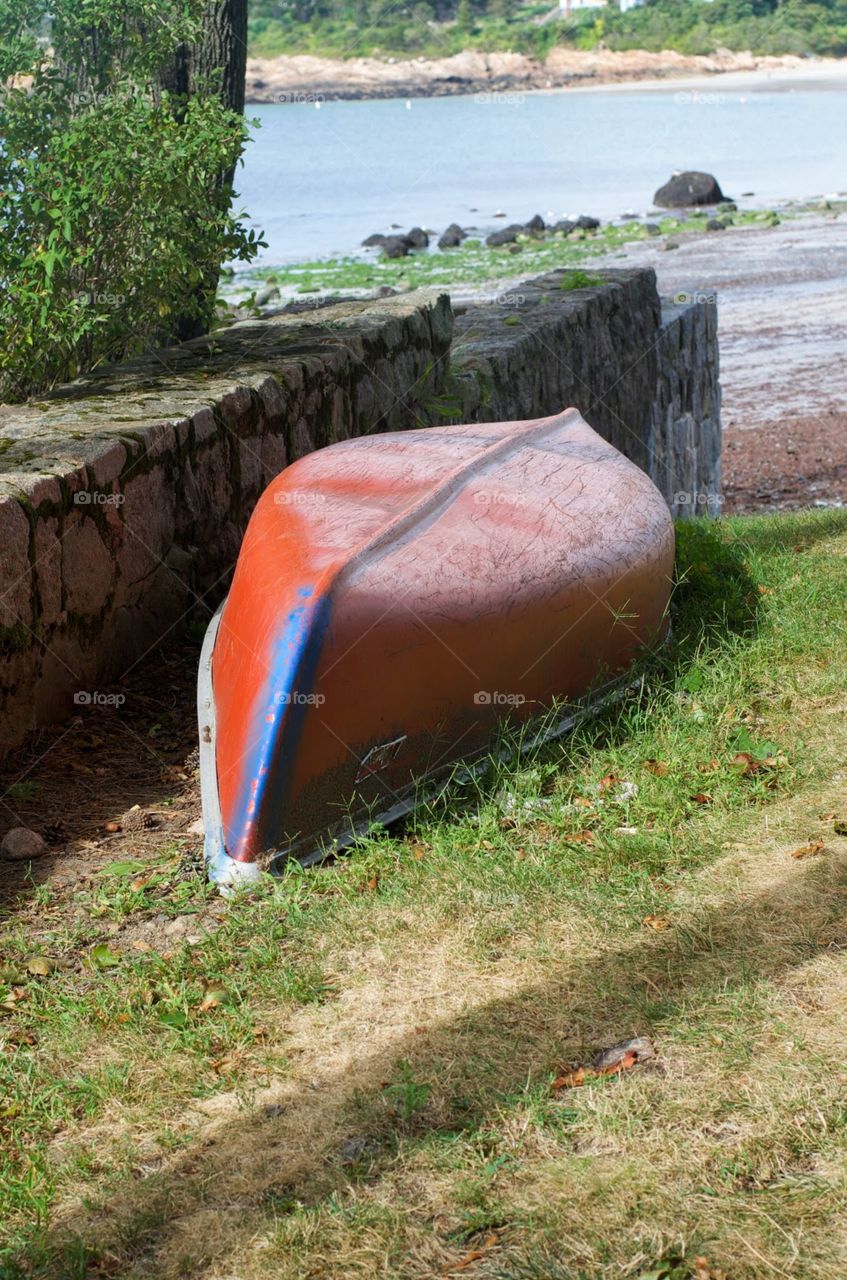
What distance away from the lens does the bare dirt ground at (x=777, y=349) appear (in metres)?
12.6

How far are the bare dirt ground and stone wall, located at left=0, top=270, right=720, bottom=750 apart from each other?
529cm

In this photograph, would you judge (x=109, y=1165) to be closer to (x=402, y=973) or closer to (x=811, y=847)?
(x=402, y=973)

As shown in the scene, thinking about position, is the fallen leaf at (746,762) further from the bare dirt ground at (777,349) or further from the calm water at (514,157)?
the calm water at (514,157)

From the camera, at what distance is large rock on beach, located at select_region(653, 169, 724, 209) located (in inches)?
1233

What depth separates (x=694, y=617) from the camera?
192 inches

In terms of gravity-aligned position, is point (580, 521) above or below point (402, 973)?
above

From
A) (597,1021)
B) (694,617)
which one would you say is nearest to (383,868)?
(597,1021)

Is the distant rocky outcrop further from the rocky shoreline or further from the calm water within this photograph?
the rocky shoreline

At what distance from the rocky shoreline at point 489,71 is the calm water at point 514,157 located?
126cm

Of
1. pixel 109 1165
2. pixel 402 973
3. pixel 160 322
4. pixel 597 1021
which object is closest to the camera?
pixel 109 1165

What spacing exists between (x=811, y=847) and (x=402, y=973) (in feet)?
3.78

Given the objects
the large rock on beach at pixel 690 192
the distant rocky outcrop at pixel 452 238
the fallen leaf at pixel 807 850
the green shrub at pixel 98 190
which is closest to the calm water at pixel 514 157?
the large rock on beach at pixel 690 192

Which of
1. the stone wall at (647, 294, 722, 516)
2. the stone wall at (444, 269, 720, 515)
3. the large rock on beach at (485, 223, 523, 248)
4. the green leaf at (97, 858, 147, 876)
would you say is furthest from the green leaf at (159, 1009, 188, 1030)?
the large rock on beach at (485, 223, 523, 248)

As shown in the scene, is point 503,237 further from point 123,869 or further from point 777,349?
point 123,869
